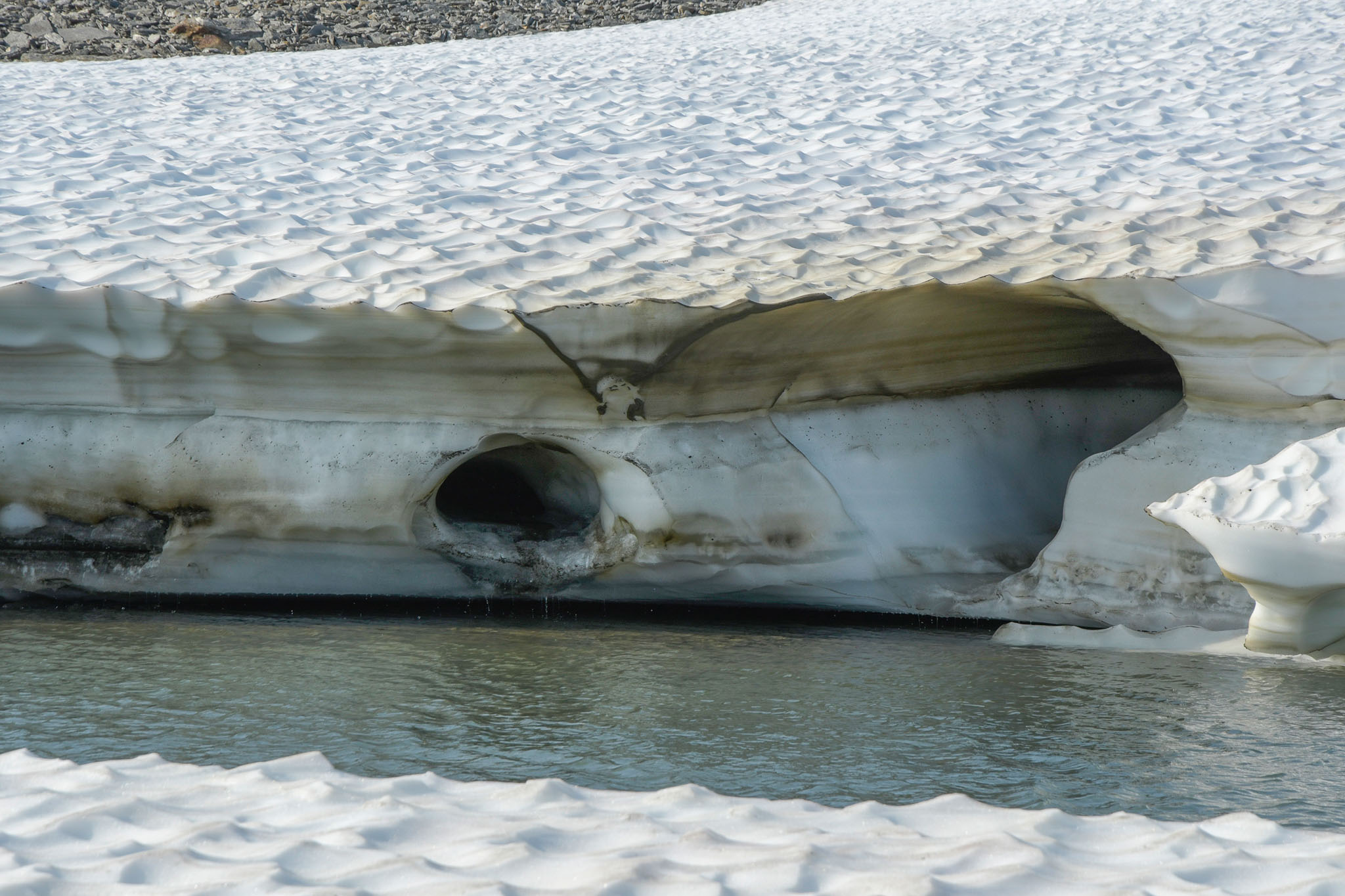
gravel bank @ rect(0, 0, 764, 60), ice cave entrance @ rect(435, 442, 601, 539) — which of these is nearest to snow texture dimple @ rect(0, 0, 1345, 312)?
ice cave entrance @ rect(435, 442, 601, 539)

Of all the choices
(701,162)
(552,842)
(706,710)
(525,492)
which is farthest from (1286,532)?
(701,162)

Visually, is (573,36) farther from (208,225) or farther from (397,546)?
(397,546)

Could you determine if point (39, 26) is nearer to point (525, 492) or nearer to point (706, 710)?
point (525, 492)

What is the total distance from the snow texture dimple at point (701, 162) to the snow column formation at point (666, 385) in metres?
0.03

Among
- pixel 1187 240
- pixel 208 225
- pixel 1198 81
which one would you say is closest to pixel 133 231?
pixel 208 225

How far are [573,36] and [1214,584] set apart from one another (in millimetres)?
5974

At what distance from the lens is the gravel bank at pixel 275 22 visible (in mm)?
9656

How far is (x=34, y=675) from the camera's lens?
8.75 ft

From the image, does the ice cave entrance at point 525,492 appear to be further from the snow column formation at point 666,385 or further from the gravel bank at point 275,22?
the gravel bank at point 275,22

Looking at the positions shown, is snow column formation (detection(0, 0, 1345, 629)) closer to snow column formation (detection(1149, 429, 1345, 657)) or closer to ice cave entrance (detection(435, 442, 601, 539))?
ice cave entrance (detection(435, 442, 601, 539))

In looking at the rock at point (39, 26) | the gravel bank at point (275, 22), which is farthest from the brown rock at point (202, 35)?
the rock at point (39, 26)

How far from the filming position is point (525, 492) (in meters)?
3.94

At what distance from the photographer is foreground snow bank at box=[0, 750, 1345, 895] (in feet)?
4.43

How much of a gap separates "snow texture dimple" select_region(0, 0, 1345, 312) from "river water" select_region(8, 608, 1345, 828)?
92cm
